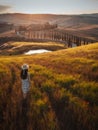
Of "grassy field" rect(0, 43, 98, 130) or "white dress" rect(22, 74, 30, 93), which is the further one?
"white dress" rect(22, 74, 30, 93)

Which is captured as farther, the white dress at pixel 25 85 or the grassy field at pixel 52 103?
the white dress at pixel 25 85

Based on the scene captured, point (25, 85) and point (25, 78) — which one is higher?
point (25, 78)

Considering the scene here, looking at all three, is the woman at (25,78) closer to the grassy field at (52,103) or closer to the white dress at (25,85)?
the white dress at (25,85)

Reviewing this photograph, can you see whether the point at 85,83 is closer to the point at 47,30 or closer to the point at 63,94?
the point at 63,94

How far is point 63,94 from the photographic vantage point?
11.1 metres

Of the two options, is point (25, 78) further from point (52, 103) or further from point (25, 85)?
point (52, 103)

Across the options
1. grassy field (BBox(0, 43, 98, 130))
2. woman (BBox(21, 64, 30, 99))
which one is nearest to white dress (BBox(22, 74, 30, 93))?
woman (BBox(21, 64, 30, 99))

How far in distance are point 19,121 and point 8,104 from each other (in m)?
1.39

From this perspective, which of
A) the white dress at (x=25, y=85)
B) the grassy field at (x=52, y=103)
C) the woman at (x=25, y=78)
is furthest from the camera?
the white dress at (x=25, y=85)

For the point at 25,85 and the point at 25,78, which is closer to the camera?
the point at 25,78

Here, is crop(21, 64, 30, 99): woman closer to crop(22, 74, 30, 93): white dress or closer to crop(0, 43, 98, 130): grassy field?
crop(22, 74, 30, 93): white dress

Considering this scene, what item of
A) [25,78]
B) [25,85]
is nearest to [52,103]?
[25,85]

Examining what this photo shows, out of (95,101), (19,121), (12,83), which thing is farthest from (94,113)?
(12,83)

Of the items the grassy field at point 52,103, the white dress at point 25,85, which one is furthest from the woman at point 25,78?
the grassy field at point 52,103
